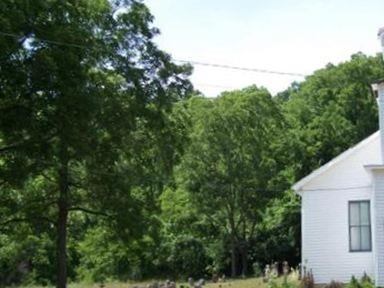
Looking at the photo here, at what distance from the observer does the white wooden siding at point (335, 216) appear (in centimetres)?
2852

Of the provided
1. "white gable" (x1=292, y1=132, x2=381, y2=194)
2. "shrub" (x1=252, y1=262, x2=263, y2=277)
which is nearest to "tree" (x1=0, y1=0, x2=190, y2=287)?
"white gable" (x1=292, y1=132, x2=381, y2=194)

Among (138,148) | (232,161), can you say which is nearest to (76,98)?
(138,148)

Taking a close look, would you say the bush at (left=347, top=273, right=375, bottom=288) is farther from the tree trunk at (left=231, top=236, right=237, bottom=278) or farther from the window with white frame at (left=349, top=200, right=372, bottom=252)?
the tree trunk at (left=231, top=236, right=237, bottom=278)

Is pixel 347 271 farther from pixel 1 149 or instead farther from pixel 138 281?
pixel 138 281

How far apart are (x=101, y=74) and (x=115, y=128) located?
1.88 meters

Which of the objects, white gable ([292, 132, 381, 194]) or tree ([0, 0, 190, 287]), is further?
white gable ([292, 132, 381, 194])

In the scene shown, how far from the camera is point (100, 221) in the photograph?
30000mm

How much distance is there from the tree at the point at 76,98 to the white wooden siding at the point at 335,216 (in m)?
6.07

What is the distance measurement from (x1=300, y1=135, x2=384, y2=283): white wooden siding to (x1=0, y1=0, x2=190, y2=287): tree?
239 inches

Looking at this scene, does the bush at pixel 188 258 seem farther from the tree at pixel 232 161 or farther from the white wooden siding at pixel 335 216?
the white wooden siding at pixel 335 216

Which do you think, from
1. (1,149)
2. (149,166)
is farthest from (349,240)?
(1,149)

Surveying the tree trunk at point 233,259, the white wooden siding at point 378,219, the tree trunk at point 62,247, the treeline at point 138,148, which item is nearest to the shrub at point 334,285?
the white wooden siding at point 378,219

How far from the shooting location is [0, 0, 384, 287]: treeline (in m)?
19.9

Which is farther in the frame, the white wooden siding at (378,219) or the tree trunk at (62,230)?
the tree trunk at (62,230)
